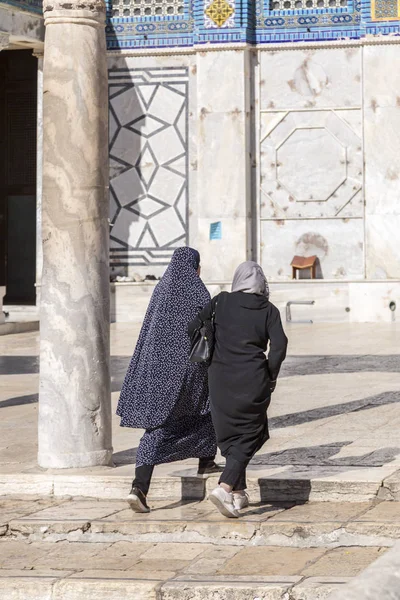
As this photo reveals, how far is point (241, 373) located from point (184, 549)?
0.88 m

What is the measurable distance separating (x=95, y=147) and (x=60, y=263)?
66 cm

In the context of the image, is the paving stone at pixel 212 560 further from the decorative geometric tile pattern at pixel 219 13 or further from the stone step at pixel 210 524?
the decorative geometric tile pattern at pixel 219 13

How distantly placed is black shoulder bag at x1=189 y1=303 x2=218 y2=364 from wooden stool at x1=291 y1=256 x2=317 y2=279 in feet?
39.5

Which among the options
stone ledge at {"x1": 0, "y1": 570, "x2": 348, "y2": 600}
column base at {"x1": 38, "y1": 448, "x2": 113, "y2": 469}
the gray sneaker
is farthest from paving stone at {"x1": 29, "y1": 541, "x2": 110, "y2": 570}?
column base at {"x1": 38, "y1": 448, "x2": 113, "y2": 469}

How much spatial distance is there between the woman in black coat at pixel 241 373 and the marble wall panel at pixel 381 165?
39.6ft

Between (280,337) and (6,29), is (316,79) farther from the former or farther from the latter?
Result: (280,337)

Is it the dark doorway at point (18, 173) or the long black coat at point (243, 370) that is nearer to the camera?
the long black coat at point (243, 370)

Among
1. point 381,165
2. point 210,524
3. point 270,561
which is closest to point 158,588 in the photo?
point 270,561

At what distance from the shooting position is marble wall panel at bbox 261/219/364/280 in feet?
60.4

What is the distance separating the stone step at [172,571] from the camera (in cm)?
501

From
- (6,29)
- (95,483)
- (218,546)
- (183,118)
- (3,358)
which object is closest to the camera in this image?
(218,546)

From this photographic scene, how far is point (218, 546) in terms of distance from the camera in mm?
5781

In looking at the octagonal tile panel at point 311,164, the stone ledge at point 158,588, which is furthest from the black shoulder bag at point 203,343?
the octagonal tile panel at point 311,164

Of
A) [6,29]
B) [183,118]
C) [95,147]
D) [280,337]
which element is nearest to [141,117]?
[183,118]
